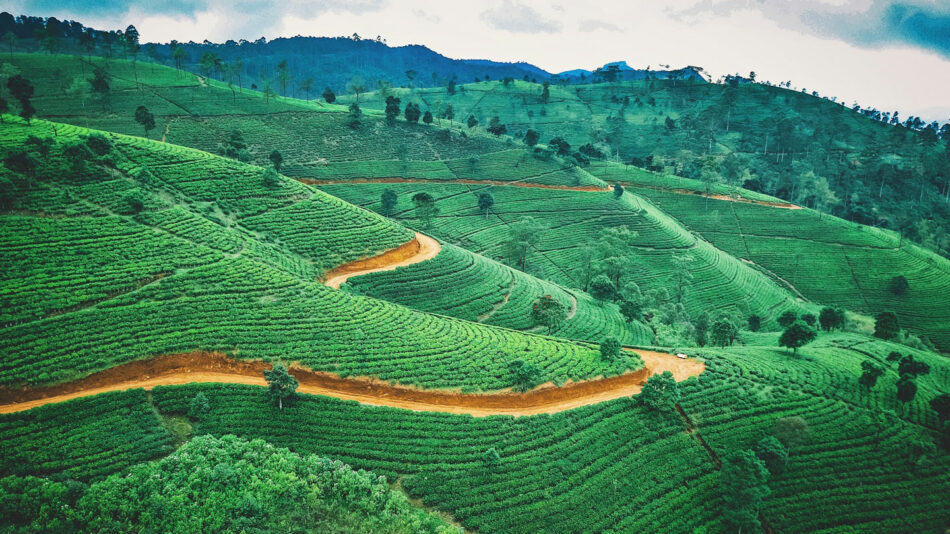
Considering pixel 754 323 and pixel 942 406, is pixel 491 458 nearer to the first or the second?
pixel 942 406

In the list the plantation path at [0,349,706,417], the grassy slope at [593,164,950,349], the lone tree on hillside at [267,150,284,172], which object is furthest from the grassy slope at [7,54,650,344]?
the plantation path at [0,349,706,417]

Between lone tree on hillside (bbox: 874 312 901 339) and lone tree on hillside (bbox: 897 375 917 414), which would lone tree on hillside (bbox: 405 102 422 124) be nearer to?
lone tree on hillside (bbox: 874 312 901 339)

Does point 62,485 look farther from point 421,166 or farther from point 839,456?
point 421,166

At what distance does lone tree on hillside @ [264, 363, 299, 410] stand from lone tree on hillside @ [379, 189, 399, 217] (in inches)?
2093

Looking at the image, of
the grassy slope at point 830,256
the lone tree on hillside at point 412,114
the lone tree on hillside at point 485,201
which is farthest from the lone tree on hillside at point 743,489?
the lone tree on hillside at point 412,114

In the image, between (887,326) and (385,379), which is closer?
(385,379)

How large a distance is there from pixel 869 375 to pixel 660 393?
18.3m

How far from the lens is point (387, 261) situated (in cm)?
5506

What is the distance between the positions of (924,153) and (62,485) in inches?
6917

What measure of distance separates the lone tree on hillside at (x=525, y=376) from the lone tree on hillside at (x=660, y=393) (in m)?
7.61

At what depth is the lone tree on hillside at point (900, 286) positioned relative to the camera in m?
73.4

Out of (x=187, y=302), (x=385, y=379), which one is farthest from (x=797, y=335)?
(x=187, y=302)

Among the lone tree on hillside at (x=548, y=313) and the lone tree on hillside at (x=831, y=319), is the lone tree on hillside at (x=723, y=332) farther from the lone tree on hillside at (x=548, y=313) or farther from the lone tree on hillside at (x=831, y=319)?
the lone tree on hillside at (x=548, y=313)

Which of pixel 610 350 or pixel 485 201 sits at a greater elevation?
pixel 485 201
